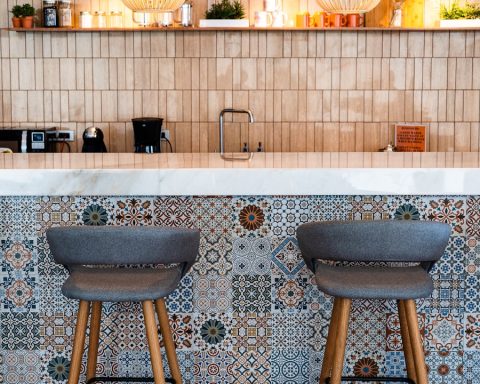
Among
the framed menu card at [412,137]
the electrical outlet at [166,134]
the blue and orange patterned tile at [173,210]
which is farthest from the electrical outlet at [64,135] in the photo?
the blue and orange patterned tile at [173,210]

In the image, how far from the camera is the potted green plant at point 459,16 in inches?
225

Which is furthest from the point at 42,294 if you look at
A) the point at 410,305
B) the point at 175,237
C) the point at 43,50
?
the point at 43,50

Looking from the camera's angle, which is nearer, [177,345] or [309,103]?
[177,345]

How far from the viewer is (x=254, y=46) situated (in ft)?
19.7

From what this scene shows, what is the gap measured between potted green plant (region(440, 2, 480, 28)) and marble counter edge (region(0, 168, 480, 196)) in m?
2.98

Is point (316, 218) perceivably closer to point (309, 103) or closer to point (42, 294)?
point (42, 294)

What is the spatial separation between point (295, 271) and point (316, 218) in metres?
0.22

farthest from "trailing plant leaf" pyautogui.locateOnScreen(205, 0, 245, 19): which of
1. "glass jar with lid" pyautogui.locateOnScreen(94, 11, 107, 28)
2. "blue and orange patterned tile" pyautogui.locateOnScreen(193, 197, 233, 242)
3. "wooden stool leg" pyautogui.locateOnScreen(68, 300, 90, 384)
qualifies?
"wooden stool leg" pyautogui.locateOnScreen(68, 300, 90, 384)

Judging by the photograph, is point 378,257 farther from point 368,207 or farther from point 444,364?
point 444,364

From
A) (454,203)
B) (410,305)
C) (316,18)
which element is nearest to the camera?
(410,305)

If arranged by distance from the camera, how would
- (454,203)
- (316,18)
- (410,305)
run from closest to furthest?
(410,305)
(454,203)
(316,18)

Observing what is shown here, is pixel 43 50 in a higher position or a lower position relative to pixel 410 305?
higher

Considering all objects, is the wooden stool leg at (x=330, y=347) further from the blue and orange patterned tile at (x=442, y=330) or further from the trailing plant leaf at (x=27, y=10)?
the trailing plant leaf at (x=27, y=10)

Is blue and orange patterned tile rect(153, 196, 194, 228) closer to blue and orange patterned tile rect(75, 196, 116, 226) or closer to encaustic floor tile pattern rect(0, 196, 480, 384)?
encaustic floor tile pattern rect(0, 196, 480, 384)
